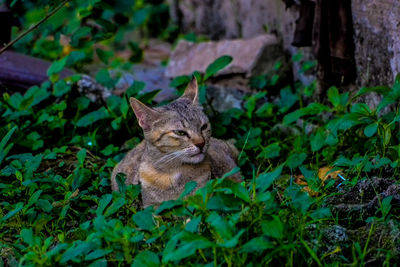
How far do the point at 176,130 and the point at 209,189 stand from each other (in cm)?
112

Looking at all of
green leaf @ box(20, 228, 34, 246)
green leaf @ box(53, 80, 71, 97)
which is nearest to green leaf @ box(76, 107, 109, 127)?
green leaf @ box(53, 80, 71, 97)

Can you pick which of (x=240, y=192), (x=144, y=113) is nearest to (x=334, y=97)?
(x=144, y=113)

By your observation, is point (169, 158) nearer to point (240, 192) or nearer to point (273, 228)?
point (240, 192)

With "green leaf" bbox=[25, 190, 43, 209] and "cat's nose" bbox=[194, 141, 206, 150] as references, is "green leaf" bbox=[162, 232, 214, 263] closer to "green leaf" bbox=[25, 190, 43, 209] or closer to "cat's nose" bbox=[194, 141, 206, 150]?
"cat's nose" bbox=[194, 141, 206, 150]

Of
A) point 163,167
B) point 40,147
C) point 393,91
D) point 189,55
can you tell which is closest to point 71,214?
point 163,167

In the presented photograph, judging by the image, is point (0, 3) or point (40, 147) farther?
point (0, 3)

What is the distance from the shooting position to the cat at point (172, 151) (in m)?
4.31

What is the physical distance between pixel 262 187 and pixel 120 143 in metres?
3.02

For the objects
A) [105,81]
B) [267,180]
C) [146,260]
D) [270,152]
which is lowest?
[270,152]

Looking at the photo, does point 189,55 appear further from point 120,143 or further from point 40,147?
point 40,147

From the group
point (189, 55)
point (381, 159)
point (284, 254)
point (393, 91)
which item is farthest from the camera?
point (189, 55)

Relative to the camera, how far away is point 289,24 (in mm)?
6699

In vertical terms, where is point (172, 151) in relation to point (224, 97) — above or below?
above

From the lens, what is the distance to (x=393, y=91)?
447 cm
